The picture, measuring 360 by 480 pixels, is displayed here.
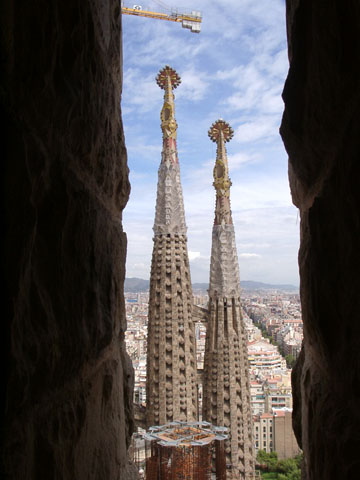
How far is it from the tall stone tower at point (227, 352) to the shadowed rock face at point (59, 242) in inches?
328

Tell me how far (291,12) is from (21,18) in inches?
18.5

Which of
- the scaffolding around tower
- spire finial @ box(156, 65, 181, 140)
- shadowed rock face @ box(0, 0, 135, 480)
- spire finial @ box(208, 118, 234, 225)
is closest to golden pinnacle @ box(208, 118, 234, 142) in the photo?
spire finial @ box(208, 118, 234, 225)

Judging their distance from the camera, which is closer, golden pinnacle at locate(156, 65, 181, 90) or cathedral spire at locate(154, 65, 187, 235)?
cathedral spire at locate(154, 65, 187, 235)

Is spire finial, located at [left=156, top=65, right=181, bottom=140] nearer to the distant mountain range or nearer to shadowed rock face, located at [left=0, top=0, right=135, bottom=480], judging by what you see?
the distant mountain range

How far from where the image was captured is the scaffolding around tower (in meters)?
6.83

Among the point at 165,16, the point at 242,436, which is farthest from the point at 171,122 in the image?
the point at 165,16

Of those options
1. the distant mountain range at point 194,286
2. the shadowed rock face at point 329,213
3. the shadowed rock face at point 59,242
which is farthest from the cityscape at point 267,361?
the shadowed rock face at point 329,213

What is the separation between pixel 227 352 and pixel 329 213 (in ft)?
28.4

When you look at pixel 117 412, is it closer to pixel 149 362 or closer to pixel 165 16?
pixel 149 362

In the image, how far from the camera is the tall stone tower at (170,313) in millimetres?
8562

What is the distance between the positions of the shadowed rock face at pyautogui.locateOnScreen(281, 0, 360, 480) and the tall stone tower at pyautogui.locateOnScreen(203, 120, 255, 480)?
27.7ft

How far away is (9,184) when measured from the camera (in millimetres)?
508

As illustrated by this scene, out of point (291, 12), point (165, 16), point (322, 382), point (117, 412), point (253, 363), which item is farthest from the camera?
point (253, 363)

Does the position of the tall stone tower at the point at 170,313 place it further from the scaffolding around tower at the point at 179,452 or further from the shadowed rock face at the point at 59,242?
the shadowed rock face at the point at 59,242
